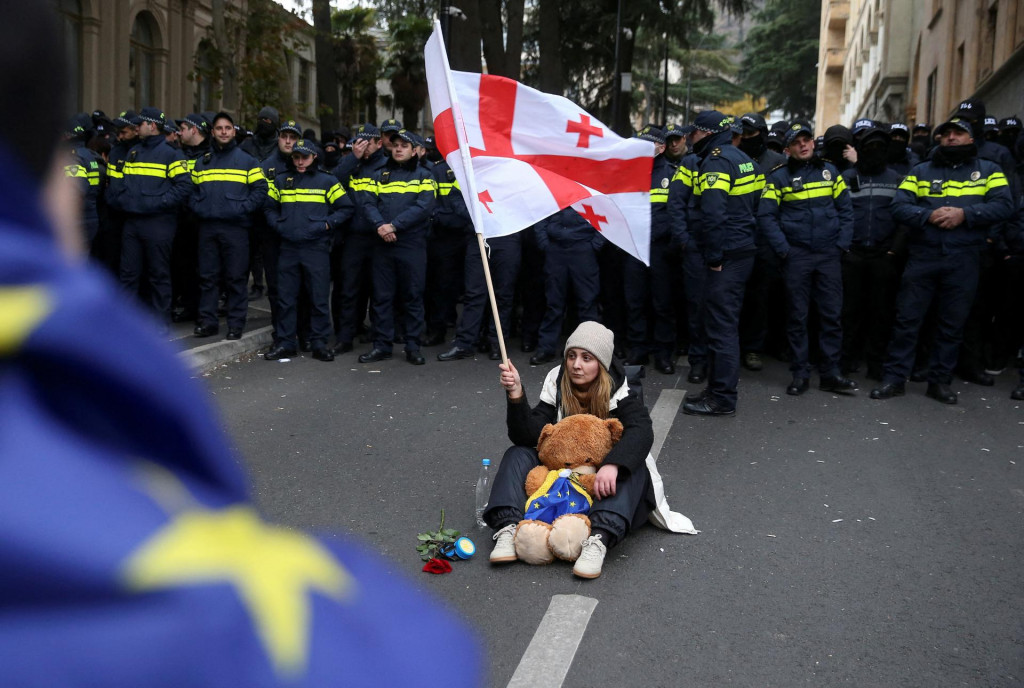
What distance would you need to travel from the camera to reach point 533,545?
4.82 m

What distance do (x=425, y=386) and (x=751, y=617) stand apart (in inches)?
201

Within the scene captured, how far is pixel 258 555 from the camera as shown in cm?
→ 68

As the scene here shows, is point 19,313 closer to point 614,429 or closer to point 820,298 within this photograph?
point 614,429

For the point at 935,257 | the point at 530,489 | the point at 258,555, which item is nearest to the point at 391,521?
the point at 530,489

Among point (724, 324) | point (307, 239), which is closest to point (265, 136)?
point (307, 239)

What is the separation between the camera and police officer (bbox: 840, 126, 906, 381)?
995 centimetres

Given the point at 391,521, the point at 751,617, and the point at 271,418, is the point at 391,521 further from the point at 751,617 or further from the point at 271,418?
the point at 271,418

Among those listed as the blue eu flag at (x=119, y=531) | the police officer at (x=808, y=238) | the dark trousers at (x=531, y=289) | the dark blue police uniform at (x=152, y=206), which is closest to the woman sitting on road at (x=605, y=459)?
the police officer at (x=808, y=238)

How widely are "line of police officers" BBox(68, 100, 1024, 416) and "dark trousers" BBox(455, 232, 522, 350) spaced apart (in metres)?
0.02

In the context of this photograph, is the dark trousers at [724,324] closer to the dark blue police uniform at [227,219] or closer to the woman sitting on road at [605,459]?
the woman sitting on road at [605,459]

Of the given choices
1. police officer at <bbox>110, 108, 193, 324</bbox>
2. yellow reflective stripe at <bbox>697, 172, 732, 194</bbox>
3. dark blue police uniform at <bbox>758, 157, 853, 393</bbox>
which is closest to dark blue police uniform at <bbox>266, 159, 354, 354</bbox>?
police officer at <bbox>110, 108, 193, 324</bbox>

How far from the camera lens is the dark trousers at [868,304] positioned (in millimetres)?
9984

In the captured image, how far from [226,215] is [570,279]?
3.68 meters

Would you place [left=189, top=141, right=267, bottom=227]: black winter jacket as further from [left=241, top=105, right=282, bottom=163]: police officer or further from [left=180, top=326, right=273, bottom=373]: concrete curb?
[left=241, top=105, right=282, bottom=163]: police officer
